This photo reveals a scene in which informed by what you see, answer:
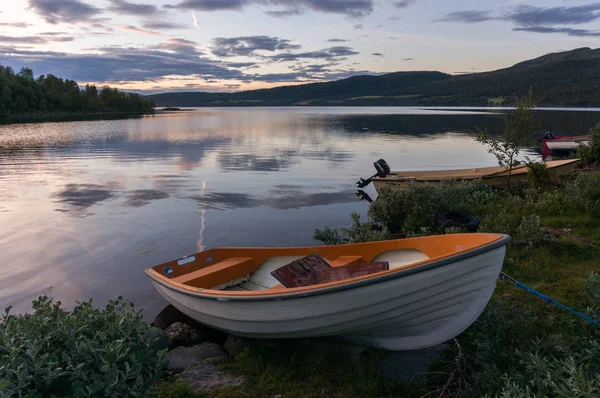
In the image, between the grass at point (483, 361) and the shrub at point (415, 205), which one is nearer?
the grass at point (483, 361)

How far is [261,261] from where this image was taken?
8.68 m

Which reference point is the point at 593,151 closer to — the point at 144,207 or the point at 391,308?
the point at 391,308

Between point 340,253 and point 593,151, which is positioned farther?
point 593,151

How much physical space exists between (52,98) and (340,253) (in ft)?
472

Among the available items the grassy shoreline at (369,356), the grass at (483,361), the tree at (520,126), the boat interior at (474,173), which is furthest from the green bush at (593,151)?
the grass at (483,361)

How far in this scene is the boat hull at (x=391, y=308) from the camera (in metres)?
5.26

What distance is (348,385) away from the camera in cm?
559

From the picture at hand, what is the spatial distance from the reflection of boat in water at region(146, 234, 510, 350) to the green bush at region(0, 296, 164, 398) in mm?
1580

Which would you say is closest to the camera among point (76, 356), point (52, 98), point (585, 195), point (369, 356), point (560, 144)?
point (76, 356)

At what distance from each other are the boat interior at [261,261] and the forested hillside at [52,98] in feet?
367

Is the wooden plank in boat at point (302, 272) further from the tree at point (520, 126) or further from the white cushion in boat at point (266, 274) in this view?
the tree at point (520, 126)

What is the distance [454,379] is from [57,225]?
48.3 ft

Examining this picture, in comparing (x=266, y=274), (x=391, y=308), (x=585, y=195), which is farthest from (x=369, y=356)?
(x=585, y=195)

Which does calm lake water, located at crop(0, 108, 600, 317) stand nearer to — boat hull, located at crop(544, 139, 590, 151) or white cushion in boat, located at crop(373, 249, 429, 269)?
boat hull, located at crop(544, 139, 590, 151)
